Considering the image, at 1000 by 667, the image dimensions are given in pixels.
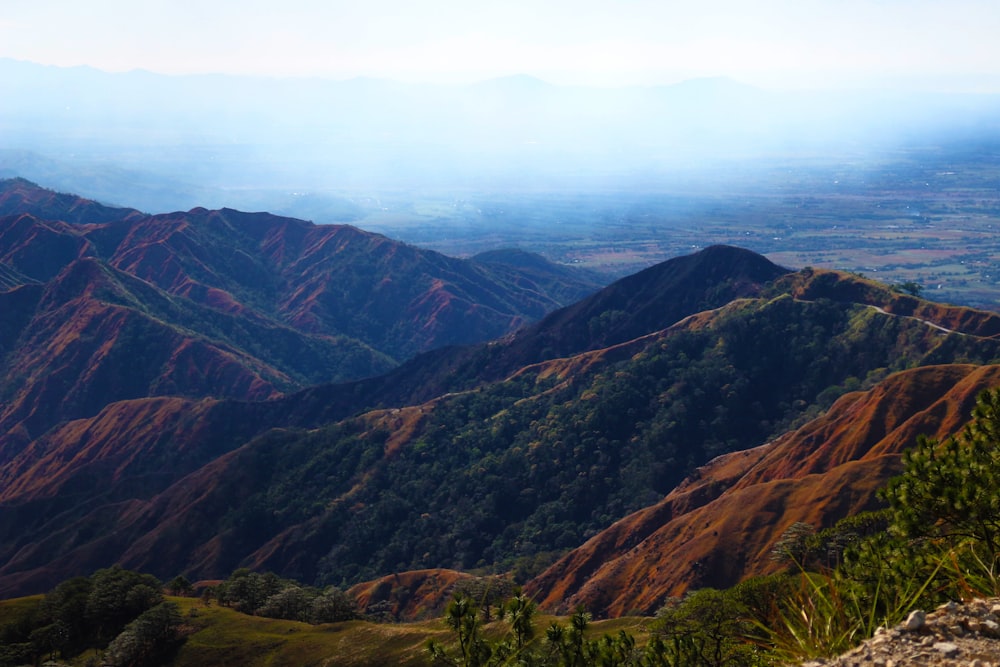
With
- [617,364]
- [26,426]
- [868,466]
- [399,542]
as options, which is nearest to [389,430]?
[399,542]

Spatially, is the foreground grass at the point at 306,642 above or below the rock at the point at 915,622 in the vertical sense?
below

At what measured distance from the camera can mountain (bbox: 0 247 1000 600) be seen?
337 feet

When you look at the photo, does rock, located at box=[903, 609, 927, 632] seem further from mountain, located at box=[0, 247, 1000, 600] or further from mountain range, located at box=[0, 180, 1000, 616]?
mountain, located at box=[0, 247, 1000, 600]

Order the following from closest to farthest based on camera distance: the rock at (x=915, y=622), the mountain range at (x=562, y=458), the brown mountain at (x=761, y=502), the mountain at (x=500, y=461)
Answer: the rock at (x=915, y=622) < the brown mountain at (x=761, y=502) < the mountain range at (x=562, y=458) < the mountain at (x=500, y=461)

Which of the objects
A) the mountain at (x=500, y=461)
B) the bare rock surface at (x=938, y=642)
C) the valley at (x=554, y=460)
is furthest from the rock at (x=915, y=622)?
the mountain at (x=500, y=461)

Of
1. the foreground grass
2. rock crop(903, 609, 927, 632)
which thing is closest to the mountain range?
the foreground grass

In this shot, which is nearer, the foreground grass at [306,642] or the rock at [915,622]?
the rock at [915,622]

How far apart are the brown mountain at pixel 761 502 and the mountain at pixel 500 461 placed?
1225 mm

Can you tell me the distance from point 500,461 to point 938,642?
102 m

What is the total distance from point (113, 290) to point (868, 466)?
174 meters

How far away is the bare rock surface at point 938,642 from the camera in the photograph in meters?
11.4

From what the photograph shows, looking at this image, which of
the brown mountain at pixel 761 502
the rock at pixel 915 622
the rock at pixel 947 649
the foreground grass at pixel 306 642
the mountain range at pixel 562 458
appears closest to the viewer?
the rock at pixel 947 649

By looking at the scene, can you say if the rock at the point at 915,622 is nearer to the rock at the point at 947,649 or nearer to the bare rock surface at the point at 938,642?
the bare rock surface at the point at 938,642

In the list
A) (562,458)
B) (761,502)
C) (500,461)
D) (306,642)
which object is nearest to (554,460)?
(562,458)
